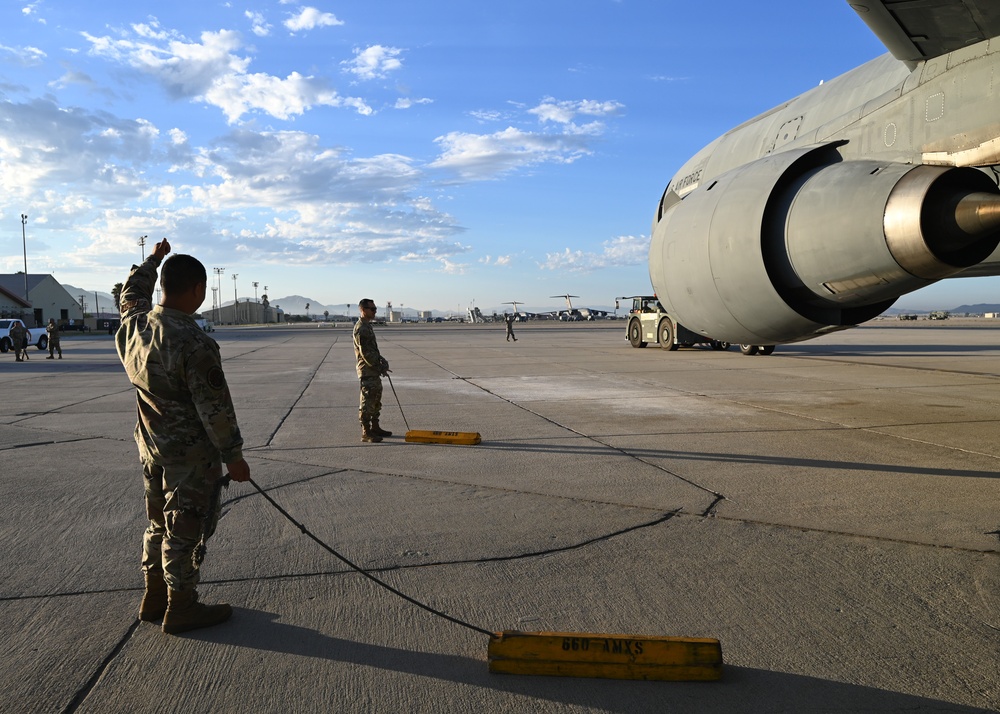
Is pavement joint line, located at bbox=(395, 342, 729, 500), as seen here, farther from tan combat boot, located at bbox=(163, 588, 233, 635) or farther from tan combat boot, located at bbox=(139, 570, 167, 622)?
tan combat boot, located at bbox=(139, 570, 167, 622)

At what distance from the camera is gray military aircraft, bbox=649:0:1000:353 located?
227 inches

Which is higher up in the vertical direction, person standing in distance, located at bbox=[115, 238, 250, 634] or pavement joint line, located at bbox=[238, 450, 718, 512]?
person standing in distance, located at bbox=[115, 238, 250, 634]

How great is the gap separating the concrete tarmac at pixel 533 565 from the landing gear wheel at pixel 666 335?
50.6ft

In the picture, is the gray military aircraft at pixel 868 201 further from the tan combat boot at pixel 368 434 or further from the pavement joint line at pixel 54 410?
the pavement joint line at pixel 54 410

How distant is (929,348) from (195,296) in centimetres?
2749

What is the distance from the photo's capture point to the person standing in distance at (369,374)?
8695mm

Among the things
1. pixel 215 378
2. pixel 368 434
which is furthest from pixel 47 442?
pixel 215 378

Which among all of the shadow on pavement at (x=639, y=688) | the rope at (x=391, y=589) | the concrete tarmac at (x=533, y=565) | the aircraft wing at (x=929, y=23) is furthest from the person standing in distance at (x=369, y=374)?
the aircraft wing at (x=929, y=23)

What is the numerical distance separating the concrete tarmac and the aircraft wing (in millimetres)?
3716

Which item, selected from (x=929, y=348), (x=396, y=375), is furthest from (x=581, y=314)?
(x=396, y=375)

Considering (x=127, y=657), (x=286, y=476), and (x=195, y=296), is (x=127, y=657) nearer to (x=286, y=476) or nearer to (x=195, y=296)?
(x=195, y=296)

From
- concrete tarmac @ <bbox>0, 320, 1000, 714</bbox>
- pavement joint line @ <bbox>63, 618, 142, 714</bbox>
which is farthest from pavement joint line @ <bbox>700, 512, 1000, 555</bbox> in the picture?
pavement joint line @ <bbox>63, 618, 142, 714</bbox>

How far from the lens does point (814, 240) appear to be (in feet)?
20.6

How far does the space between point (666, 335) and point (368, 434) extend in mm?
18598
